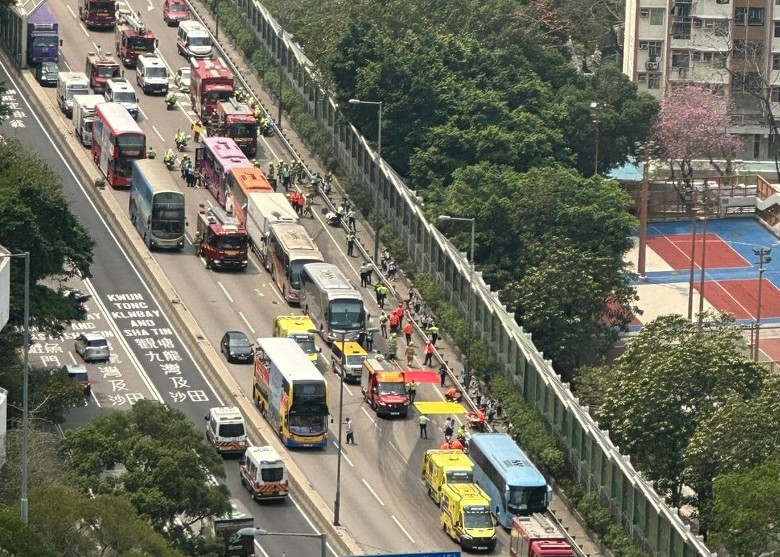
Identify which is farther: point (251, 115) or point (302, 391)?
point (251, 115)

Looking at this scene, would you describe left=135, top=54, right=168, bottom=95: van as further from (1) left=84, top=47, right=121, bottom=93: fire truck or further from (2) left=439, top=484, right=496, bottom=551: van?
(2) left=439, top=484, right=496, bottom=551: van

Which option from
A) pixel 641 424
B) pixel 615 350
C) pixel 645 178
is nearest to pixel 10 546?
pixel 641 424

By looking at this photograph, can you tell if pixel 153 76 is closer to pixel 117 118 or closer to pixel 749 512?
pixel 117 118

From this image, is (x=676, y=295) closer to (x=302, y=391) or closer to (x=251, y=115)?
(x=251, y=115)

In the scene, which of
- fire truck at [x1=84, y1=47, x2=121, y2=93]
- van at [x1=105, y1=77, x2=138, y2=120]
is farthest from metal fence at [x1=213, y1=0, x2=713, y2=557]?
fire truck at [x1=84, y1=47, x2=121, y2=93]

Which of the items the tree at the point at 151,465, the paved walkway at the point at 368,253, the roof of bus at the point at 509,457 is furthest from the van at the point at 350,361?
the tree at the point at 151,465

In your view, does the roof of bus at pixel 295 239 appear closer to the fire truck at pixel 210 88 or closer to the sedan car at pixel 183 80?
the fire truck at pixel 210 88
